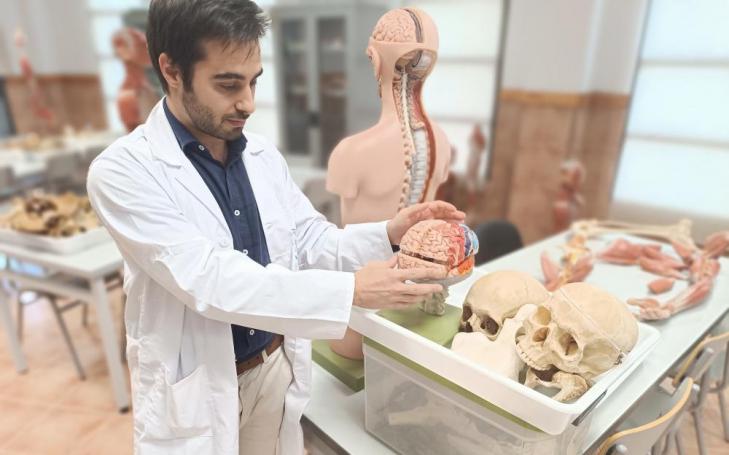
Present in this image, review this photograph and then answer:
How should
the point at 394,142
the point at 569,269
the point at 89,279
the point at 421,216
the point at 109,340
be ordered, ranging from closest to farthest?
1. the point at 421,216
2. the point at 394,142
3. the point at 569,269
4. the point at 89,279
5. the point at 109,340

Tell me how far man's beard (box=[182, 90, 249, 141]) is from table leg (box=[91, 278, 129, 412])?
58.2 inches

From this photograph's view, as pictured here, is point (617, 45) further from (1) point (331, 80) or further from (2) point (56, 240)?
(2) point (56, 240)

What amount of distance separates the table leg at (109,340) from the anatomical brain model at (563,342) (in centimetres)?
185

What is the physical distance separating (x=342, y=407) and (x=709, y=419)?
2.15 metres

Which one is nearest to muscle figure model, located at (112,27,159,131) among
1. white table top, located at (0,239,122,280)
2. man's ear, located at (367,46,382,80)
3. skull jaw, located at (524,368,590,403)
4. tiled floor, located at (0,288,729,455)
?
white table top, located at (0,239,122,280)

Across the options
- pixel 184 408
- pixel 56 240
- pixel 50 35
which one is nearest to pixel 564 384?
pixel 184 408

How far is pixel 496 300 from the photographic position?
3.62 feet

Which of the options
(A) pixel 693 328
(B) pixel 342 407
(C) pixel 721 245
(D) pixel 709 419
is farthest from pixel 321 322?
(D) pixel 709 419

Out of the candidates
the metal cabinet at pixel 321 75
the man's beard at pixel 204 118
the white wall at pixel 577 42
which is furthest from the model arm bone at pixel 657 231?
the metal cabinet at pixel 321 75

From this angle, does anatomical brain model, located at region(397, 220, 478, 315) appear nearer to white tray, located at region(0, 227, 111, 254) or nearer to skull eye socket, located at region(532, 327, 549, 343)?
skull eye socket, located at region(532, 327, 549, 343)

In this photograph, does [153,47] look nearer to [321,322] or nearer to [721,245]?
[321,322]

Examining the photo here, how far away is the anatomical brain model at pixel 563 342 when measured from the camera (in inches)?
36.4

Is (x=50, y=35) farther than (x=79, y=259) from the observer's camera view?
Yes

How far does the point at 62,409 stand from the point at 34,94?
471 centimetres
